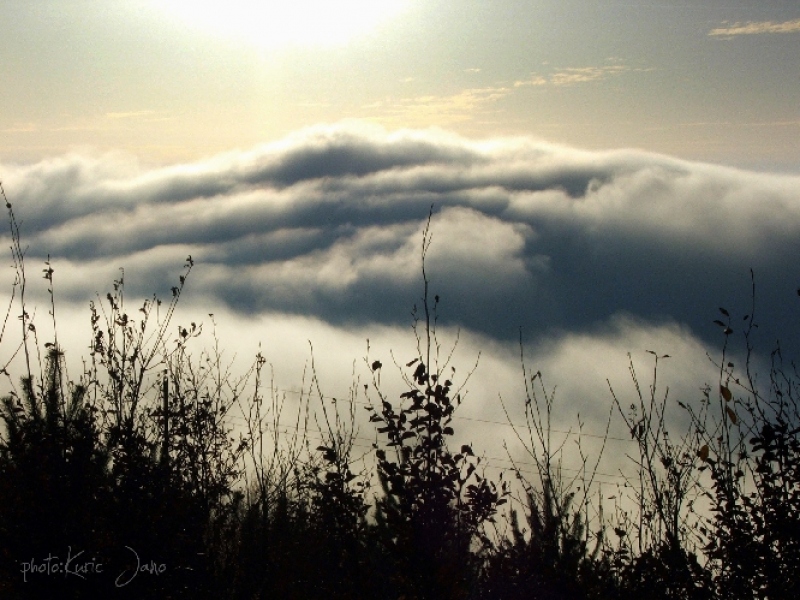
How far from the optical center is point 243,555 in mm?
7891

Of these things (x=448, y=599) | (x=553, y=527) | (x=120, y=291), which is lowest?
(x=448, y=599)

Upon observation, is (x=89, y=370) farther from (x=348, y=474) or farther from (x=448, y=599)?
(x=448, y=599)

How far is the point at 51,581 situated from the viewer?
636 centimetres

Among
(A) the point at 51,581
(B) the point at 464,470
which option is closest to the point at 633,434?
(B) the point at 464,470

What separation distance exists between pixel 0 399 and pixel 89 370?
1090 mm

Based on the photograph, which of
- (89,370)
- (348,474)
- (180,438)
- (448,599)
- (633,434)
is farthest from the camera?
(180,438)

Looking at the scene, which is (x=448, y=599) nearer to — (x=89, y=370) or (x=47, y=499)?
(x=47, y=499)

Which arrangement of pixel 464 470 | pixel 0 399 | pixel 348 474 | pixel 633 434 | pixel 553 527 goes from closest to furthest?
pixel 464 470 → pixel 553 527 → pixel 348 474 → pixel 633 434 → pixel 0 399

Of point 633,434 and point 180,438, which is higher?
point 180,438

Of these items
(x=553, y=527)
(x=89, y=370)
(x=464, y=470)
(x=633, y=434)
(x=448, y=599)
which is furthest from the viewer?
(x=89, y=370)

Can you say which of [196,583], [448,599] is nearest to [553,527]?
[448,599]

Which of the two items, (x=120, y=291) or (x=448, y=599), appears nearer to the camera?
(x=448, y=599)

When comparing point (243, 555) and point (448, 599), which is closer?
point (448, 599)

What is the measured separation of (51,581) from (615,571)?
4.78 m
